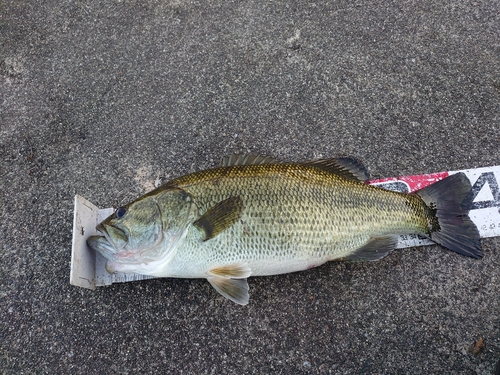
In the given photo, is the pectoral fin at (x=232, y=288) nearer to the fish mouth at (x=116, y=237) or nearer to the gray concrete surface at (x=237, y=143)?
the gray concrete surface at (x=237, y=143)

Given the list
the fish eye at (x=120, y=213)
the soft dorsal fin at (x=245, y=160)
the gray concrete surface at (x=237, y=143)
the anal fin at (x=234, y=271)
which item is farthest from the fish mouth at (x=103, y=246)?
the soft dorsal fin at (x=245, y=160)

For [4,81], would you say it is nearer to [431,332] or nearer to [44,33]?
[44,33]

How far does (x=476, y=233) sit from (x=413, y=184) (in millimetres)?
556

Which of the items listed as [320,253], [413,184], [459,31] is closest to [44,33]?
[320,253]

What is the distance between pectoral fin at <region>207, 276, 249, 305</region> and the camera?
2.33 metres

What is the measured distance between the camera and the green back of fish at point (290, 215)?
7.55 ft

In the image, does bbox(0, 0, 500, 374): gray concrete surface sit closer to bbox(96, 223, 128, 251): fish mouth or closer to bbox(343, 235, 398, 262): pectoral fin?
bbox(343, 235, 398, 262): pectoral fin

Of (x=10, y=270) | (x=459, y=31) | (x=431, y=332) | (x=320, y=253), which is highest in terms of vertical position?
(x=459, y=31)

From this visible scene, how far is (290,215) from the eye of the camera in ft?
7.62

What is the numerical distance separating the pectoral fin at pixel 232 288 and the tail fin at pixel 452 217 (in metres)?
1.39

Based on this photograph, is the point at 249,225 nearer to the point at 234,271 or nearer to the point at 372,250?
the point at 234,271

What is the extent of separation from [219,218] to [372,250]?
41.9 inches

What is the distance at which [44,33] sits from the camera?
346cm

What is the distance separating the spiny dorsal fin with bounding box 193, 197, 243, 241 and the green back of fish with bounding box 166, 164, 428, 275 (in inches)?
1.3
